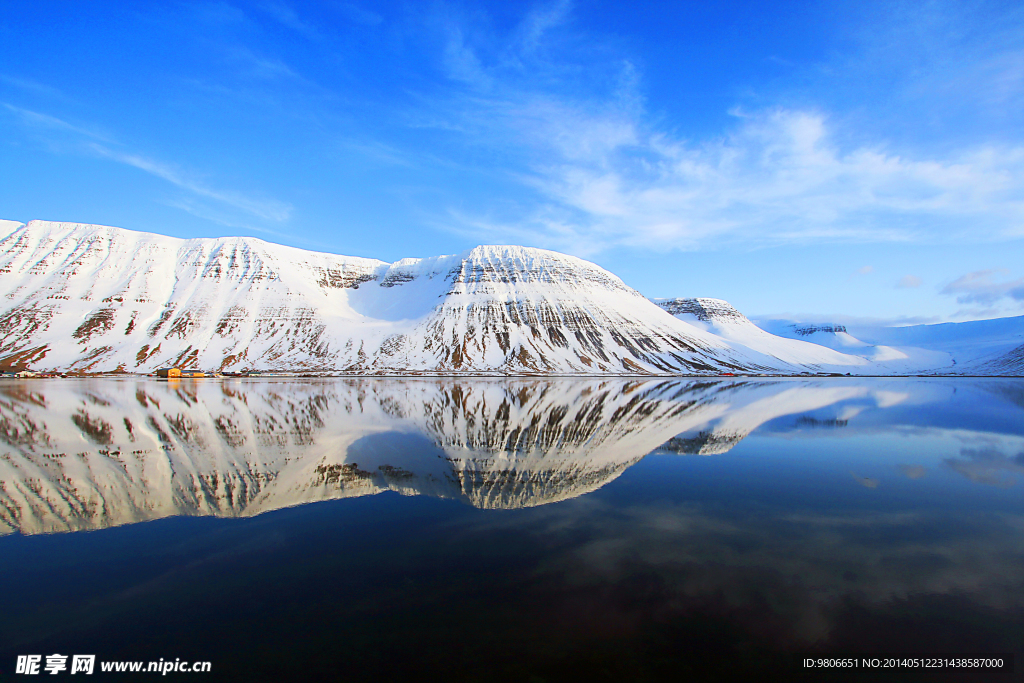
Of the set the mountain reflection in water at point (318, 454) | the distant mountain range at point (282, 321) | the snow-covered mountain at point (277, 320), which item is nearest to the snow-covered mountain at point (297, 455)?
the mountain reflection in water at point (318, 454)

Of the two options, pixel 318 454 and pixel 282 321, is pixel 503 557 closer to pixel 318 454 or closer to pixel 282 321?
pixel 318 454

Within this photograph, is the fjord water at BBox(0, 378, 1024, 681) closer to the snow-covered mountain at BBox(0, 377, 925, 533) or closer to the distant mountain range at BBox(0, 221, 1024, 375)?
the snow-covered mountain at BBox(0, 377, 925, 533)

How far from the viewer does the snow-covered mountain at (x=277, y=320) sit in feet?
464

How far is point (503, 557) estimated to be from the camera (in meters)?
9.88

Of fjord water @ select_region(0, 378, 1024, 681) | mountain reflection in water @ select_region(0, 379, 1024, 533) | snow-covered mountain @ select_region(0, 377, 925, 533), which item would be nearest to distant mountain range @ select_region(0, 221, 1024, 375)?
mountain reflection in water @ select_region(0, 379, 1024, 533)

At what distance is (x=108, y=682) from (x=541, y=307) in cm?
17830

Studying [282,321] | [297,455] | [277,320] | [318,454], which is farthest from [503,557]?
[277,320]

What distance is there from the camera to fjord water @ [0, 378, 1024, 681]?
6.92m

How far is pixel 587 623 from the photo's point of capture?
7.56 metres

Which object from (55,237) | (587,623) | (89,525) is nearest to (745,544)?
(587,623)

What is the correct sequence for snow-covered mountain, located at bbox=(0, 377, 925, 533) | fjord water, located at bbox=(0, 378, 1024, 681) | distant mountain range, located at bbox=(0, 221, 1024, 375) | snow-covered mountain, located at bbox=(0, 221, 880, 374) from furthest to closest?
snow-covered mountain, located at bbox=(0, 221, 880, 374)
distant mountain range, located at bbox=(0, 221, 1024, 375)
snow-covered mountain, located at bbox=(0, 377, 925, 533)
fjord water, located at bbox=(0, 378, 1024, 681)

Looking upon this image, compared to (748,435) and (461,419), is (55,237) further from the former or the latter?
(748,435)

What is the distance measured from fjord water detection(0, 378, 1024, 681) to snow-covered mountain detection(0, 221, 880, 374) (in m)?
125

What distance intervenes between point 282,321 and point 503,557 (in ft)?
570
